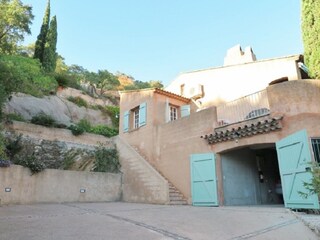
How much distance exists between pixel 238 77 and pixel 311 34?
5541 mm

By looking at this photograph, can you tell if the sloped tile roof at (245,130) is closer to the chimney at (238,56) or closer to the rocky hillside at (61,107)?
the rocky hillside at (61,107)

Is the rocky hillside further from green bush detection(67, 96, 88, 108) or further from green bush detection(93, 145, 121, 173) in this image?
green bush detection(93, 145, 121, 173)

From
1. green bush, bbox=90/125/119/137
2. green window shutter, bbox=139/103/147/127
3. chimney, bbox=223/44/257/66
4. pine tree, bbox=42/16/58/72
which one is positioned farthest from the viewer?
pine tree, bbox=42/16/58/72

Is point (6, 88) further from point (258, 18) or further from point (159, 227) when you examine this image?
point (258, 18)

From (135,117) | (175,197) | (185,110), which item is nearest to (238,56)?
(185,110)

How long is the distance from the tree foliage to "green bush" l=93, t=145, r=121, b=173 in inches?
551

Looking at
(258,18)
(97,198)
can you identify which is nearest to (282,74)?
(258,18)

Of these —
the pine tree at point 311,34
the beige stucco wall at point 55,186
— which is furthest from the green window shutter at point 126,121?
the pine tree at point 311,34

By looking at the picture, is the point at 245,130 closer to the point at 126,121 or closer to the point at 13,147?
the point at 126,121

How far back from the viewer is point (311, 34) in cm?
909

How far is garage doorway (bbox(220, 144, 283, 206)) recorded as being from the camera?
9695 mm

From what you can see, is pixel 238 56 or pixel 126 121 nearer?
pixel 126 121

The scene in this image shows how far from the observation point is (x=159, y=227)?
15.3 feet

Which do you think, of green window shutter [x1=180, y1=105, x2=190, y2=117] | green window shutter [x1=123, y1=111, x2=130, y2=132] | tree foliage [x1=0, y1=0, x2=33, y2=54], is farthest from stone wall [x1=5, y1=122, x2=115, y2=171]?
tree foliage [x1=0, y1=0, x2=33, y2=54]
